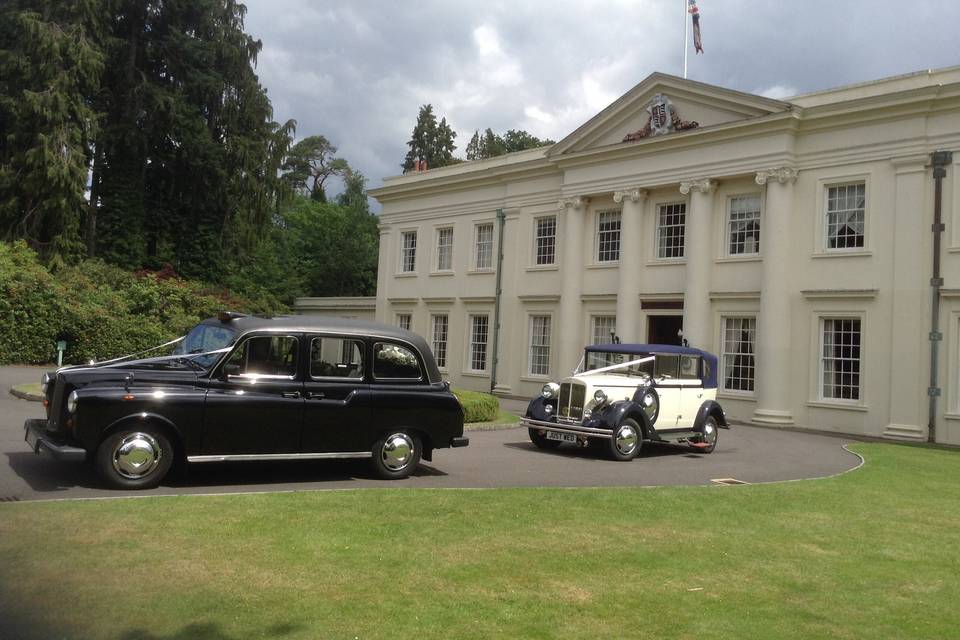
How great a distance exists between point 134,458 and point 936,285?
1833cm

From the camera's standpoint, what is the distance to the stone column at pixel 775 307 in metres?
21.3

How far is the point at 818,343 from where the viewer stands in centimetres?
2111

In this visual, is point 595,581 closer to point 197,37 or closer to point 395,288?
point 395,288

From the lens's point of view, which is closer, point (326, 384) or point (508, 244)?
point (326, 384)

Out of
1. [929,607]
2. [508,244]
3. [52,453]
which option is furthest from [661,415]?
[508,244]

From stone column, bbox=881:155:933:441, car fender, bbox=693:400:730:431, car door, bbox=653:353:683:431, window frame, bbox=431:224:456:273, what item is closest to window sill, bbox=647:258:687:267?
stone column, bbox=881:155:933:441

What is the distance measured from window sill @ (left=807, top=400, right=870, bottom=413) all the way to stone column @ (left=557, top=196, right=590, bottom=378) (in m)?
8.07

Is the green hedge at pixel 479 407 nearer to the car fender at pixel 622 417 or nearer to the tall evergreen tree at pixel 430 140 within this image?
the car fender at pixel 622 417

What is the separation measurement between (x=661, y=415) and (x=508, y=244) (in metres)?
16.6

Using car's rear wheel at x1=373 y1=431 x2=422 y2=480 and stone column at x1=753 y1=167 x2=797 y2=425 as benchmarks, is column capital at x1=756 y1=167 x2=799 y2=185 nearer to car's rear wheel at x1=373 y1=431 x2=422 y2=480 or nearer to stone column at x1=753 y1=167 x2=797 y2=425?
stone column at x1=753 y1=167 x2=797 y2=425

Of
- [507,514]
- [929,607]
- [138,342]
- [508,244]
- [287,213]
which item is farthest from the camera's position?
[287,213]

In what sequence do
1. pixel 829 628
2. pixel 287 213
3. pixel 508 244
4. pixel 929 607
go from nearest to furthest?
1. pixel 829 628
2. pixel 929 607
3. pixel 508 244
4. pixel 287 213

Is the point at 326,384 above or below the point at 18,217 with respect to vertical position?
below

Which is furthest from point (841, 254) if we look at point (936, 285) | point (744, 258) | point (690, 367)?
point (690, 367)
